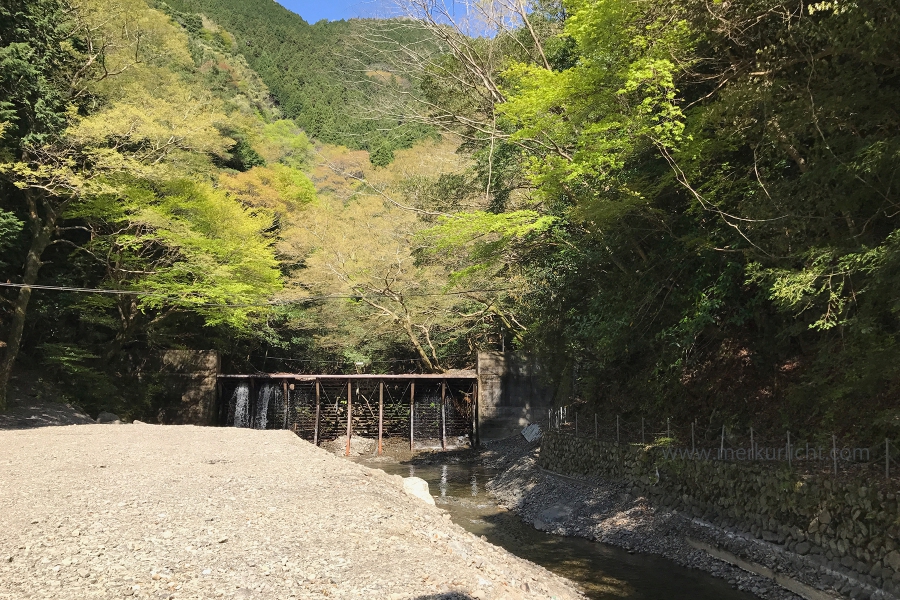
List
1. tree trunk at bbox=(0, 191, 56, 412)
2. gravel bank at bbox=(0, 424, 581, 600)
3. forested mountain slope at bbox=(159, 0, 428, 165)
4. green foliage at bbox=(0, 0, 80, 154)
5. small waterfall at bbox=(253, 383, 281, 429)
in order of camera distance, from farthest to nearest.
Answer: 1. forested mountain slope at bbox=(159, 0, 428, 165)
2. small waterfall at bbox=(253, 383, 281, 429)
3. tree trunk at bbox=(0, 191, 56, 412)
4. green foliage at bbox=(0, 0, 80, 154)
5. gravel bank at bbox=(0, 424, 581, 600)

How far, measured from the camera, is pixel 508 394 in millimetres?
25453

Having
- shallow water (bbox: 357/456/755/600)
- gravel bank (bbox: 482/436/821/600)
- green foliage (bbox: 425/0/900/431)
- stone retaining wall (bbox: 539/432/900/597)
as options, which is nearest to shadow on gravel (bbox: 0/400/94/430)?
shallow water (bbox: 357/456/755/600)

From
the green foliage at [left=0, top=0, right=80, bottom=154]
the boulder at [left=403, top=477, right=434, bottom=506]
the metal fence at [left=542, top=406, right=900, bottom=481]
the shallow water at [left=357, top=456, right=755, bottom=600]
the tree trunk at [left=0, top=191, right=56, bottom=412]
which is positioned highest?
the green foliage at [left=0, top=0, right=80, bottom=154]

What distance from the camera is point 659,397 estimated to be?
12.7 m

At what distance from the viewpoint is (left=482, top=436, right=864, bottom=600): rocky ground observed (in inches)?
309

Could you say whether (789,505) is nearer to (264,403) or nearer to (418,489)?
(418,489)

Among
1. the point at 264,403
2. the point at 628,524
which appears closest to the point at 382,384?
the point at 264,403

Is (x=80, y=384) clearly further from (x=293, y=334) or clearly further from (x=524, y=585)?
(x=524, y=585)

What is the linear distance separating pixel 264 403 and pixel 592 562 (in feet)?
60.9

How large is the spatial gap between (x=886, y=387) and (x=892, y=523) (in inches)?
83.0

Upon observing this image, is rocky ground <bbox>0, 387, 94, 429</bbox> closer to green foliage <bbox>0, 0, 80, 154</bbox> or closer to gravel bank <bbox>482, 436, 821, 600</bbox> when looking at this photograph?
green foliage <bbox>0, 0, 80, 154</bbox>

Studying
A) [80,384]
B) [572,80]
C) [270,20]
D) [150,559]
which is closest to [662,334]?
[572,80]

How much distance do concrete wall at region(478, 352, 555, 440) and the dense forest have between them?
126 centimetres

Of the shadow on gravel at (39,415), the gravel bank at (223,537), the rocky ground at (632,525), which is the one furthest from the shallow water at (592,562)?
the shadow on gravel at (39,415)
